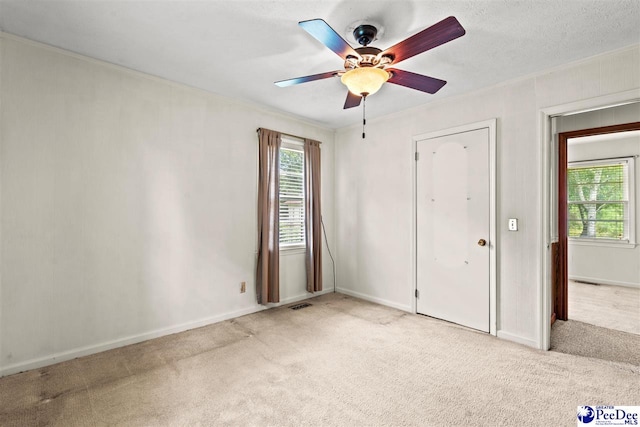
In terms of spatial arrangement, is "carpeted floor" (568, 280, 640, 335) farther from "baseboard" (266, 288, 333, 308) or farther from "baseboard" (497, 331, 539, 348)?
"baseboard" (266, 288, 333, 308)

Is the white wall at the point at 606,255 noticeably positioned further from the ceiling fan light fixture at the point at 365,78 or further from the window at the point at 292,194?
the ceiling fan light fixture at the point at 365,78

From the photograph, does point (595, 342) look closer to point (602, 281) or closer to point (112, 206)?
point (602, 281)

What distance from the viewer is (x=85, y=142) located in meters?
2.61

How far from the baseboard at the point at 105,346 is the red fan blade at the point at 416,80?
2969 millimetres

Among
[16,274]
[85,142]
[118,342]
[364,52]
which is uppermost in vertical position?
[364,52]

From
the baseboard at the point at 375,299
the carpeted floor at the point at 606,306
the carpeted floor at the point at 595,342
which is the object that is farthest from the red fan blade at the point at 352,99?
the carpeted floor at the point at 606,306

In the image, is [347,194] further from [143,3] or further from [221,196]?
[143,3]

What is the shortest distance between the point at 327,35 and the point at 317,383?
90.7 inches

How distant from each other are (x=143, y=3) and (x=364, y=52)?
56.4 inches

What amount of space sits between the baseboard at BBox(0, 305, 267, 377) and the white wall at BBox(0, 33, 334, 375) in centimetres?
1

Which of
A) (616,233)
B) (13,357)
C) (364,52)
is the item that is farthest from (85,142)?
(616,233)

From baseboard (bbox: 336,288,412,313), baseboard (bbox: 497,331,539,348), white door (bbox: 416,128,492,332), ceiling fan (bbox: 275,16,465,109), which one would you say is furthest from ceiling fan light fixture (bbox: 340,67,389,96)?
baseboard (bbox: 336,288,412,313)

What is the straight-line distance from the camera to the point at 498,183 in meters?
3.06

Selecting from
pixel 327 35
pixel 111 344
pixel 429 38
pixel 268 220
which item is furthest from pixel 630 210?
pixel 111 344
